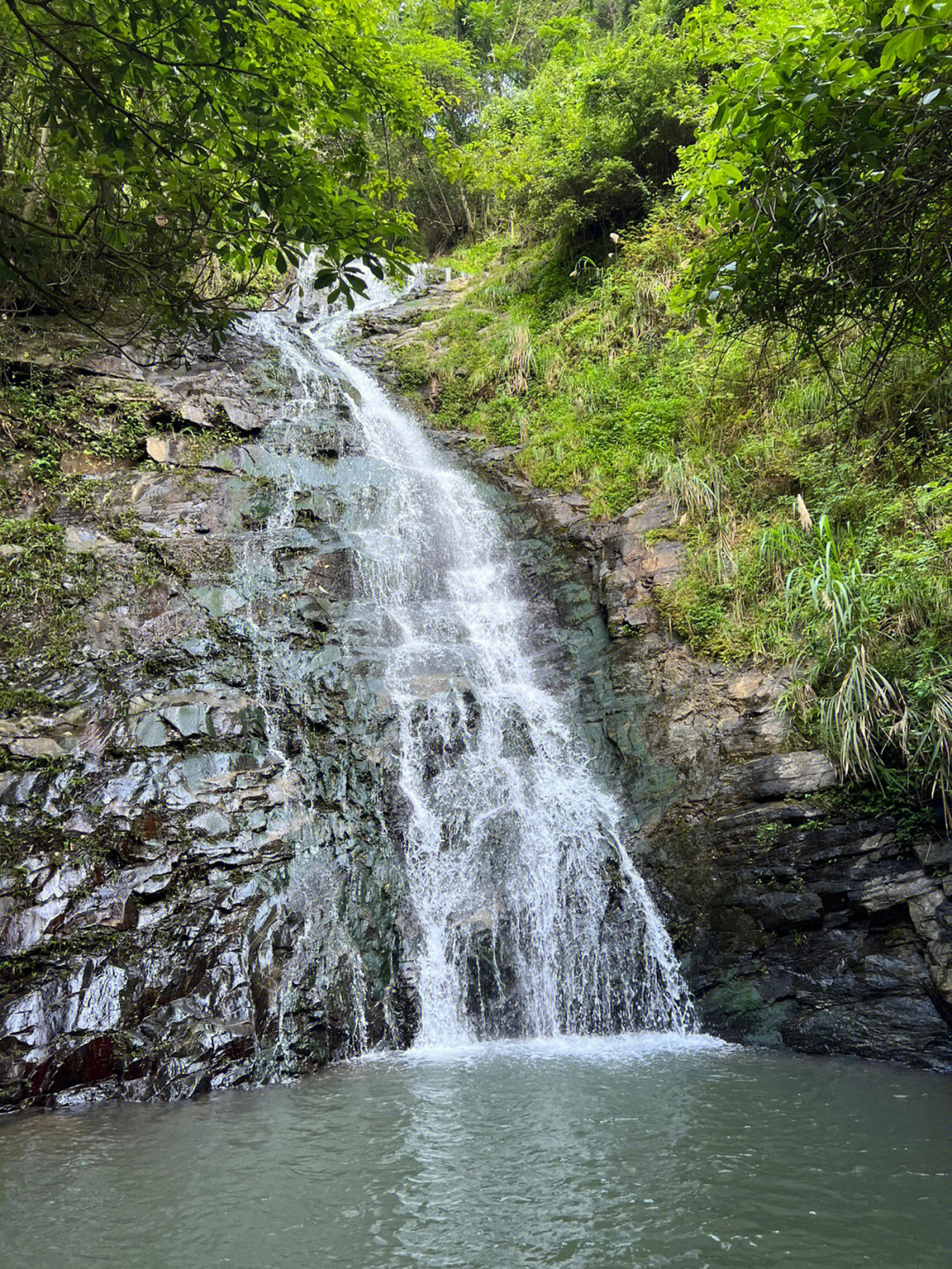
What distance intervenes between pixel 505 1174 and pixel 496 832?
3762 mm

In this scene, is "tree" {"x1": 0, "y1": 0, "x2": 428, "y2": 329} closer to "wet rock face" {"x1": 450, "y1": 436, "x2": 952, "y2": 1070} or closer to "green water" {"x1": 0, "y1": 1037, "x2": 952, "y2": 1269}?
"green water" {"x1": 0, "y1": 1037, "x2": 952, "y2": 1269}

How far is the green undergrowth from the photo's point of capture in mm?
6273

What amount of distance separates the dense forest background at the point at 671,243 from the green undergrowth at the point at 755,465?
4 centimetres

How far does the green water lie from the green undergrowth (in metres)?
2.84

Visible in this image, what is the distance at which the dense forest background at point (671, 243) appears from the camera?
3393 millimetres

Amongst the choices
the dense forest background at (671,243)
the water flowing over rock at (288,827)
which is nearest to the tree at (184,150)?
the dense forest background at (671,243)

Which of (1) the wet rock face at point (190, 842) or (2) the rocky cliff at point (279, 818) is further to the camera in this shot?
(2) the rocky cliff at point (279, 818)

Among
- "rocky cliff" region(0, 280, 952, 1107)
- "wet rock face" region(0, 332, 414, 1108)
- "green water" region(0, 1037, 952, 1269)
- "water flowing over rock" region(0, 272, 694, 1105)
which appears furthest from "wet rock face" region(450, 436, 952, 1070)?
"wet rock face" region(0, 332, 414, 1108)

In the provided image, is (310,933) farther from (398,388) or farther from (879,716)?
(398,388)

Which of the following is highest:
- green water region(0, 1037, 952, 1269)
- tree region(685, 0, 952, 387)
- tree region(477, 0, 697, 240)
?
tree region(477, 0, 697, 240)

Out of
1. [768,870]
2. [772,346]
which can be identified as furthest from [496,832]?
[772,346]

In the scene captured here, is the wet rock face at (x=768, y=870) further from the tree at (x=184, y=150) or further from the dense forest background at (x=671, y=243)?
the tree at (x=184, y=150)

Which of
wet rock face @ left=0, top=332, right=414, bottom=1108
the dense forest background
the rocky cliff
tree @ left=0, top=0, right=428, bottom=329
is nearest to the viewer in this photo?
tree @ left=0, top=0, right=428, bottom=329

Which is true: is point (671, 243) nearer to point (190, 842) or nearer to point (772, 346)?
point (772, 346)
